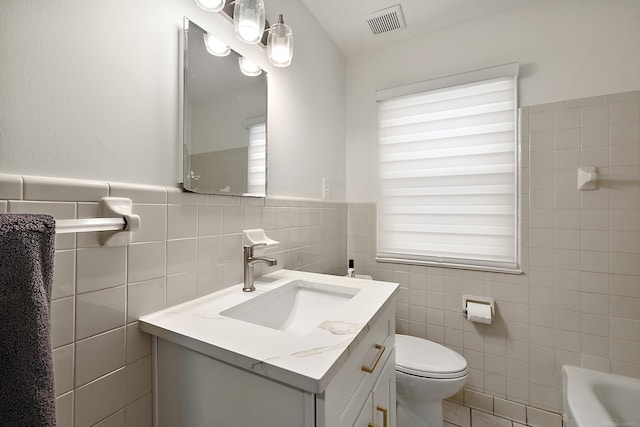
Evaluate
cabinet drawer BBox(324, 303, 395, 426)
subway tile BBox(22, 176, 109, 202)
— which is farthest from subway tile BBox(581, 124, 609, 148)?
subway tile BBox(22, 176, 109, 202)

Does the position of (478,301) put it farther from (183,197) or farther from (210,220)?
(183,197)

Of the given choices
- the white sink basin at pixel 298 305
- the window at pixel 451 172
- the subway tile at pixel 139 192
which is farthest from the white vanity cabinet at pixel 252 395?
the window at pixel 451 172

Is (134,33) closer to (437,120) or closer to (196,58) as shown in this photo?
(196,58)

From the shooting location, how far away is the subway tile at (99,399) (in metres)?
0.61

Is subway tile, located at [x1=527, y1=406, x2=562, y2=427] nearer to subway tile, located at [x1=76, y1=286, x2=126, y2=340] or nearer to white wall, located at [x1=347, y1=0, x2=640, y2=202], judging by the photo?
white wall, located at [x1=347, y1=0, x2=640, y2=202]

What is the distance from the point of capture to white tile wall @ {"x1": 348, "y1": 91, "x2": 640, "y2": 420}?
4.39 feet

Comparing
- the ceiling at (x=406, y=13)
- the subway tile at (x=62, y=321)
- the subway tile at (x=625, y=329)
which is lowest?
the subway tile at (x=625, y=329)

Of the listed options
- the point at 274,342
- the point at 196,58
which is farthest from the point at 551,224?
the point at 196,58

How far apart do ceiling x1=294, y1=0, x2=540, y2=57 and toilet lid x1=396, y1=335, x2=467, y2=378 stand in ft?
6.35

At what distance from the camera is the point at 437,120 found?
1.75m

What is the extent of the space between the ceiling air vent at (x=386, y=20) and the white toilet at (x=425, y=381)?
194 cm

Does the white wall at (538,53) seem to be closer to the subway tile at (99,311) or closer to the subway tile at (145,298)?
the subway tile at (145,298)

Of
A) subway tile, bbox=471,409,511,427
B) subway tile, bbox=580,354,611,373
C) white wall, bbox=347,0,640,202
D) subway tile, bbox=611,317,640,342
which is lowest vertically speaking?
subway tile, bbox=471,409,511,427

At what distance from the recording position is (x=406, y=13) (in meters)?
1.60
